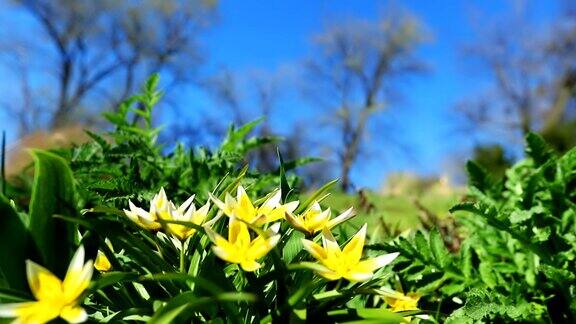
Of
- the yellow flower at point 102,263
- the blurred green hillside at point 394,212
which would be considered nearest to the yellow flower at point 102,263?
the yellow flower at point 102,263

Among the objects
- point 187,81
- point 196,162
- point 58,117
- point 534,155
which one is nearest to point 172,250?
point 196,162

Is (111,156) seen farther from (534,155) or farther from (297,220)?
(534,155)

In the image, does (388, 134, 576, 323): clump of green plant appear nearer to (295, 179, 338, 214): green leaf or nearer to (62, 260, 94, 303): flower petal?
(295, 179, 338, 214): green leaf

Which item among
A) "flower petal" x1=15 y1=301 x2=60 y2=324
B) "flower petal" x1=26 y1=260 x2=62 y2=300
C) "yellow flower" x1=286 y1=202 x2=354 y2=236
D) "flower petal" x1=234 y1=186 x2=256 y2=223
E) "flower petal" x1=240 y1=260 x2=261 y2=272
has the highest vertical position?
"yellow flower" x1=286 y1=202 x2=354 y2=236

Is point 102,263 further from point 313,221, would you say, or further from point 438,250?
point 438,250

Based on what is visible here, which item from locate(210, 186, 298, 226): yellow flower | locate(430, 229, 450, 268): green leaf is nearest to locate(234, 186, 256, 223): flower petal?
locate(210, 186, 298, 226): yellow flower
